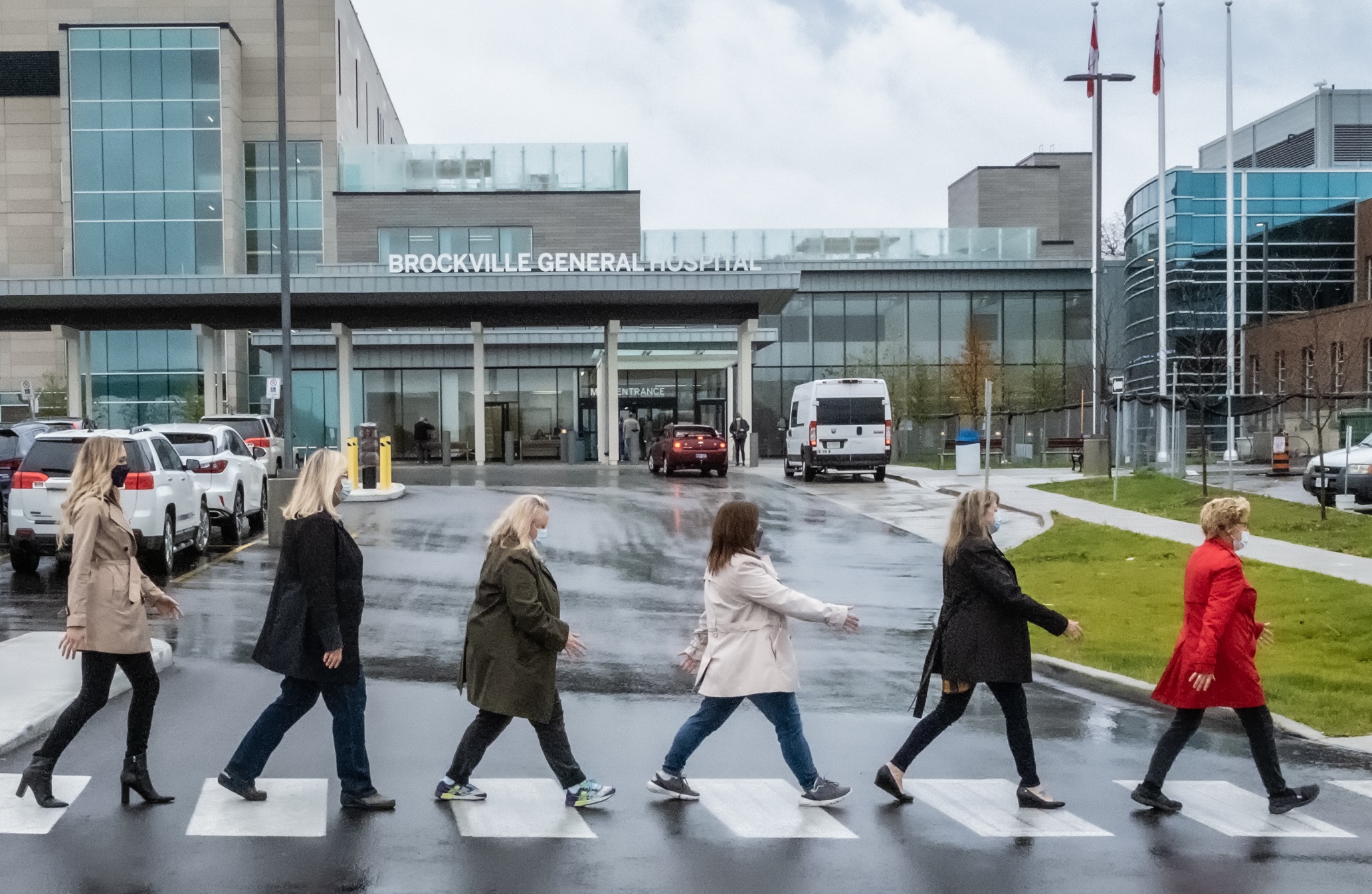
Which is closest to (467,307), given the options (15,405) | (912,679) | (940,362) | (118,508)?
(15,405)

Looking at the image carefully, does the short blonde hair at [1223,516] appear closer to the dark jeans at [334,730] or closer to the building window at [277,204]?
the dark jeans at [334,730]

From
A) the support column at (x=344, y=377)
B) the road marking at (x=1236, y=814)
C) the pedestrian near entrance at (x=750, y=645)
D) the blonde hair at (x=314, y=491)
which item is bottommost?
the road marking at (x=1236, y=814)

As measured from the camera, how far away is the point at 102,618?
292 inches

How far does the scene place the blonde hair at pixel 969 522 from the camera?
25.7 feet

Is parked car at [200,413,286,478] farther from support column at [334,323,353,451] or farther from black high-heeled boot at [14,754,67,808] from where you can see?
black high-heeled boot at [14,754,67,808]

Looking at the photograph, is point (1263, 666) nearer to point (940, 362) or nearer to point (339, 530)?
point (339, 530)

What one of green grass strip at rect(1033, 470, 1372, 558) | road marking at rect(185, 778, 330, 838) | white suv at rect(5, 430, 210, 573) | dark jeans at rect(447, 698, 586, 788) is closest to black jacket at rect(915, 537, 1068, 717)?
dark jeans at rect(447, 698, 586, 788)

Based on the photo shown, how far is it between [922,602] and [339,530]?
33.7 ft

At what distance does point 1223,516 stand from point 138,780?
231 inches

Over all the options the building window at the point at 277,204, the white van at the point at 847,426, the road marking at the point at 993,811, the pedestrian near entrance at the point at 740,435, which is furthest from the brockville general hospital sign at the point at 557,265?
the road marking at the point at 993,811

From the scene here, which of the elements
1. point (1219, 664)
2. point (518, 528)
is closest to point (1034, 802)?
point (1219, 664)

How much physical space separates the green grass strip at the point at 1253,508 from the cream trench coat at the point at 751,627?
33.7 feet

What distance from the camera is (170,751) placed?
8914 millimetres

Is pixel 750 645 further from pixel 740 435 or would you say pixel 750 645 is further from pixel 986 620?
pixel 740 435
